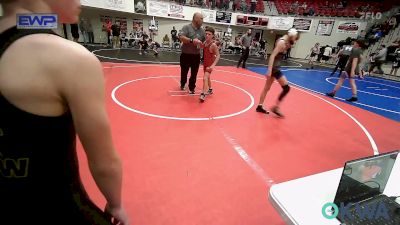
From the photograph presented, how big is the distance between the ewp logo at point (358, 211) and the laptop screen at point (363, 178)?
0.04 metres

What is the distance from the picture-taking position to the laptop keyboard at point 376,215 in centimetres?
122

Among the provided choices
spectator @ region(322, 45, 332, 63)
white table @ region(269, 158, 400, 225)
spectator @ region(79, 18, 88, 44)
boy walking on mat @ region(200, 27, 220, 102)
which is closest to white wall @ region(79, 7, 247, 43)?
spectator @ region(79, 18, 88, 44)

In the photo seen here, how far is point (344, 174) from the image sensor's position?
1.29 m

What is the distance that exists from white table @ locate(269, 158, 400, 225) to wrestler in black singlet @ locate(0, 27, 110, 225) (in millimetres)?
993

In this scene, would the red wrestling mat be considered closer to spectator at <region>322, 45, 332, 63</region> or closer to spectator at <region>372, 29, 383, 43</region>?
spectator at <region>322, 45, 332, 63</region>

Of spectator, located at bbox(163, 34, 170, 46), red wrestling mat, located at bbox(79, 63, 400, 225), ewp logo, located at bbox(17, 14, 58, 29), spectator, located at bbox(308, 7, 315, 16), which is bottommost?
red wrestling mat, located at bbox(79, 63, 400, 225)

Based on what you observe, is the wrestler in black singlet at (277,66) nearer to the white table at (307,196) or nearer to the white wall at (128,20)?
the white table at (307,196)

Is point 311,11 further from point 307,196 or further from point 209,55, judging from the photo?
point 307,196

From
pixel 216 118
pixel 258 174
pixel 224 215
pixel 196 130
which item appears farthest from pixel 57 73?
pixel 216 118

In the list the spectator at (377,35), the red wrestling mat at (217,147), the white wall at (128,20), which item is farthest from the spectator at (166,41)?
the spectator at (377,35)

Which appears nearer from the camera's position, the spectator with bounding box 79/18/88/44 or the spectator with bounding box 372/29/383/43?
the spectator with bounding box 79/18/88/44

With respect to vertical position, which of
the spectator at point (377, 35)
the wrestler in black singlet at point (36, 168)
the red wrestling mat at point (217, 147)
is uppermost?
the spectator at point (377, 35)

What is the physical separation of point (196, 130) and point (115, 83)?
367cm

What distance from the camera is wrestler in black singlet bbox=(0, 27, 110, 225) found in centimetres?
67
